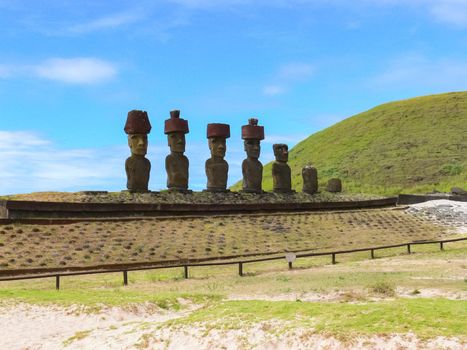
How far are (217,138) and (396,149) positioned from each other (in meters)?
37.8

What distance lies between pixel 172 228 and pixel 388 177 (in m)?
36.2

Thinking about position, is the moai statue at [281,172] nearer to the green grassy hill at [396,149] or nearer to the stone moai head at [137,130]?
the stone moai head at [137,130]

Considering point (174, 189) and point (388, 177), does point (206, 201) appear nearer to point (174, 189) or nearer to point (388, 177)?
point (174, 189)

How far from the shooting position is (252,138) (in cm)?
2962

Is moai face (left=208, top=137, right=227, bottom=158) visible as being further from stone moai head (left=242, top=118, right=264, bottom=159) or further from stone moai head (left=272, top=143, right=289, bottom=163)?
stone moai head (left=272, top=143, right=289, bottom=163)

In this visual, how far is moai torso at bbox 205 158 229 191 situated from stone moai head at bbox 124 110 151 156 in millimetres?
3850

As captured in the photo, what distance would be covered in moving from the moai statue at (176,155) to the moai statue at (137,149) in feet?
4.69

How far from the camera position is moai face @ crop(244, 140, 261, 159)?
2964cm

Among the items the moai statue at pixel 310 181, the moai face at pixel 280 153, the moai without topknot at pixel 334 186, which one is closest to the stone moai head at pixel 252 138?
the moai face at pixel 280 153

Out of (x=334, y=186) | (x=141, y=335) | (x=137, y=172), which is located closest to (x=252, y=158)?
(x=137, y=172)

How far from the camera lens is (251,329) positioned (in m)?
8.66

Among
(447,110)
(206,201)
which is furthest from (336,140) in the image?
(206,201)

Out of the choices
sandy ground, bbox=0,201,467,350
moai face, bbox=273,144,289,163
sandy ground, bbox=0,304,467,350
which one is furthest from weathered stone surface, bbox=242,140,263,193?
sandy ground, bbox=0,304,467,350

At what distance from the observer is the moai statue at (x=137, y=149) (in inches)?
973
